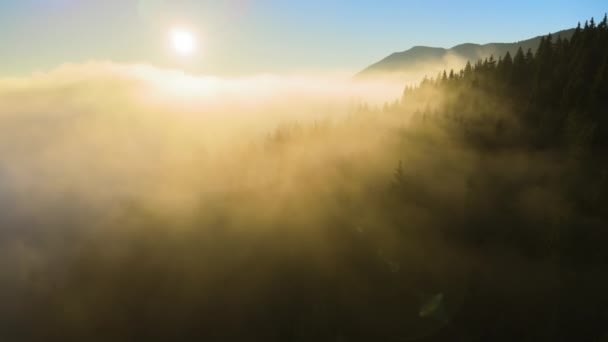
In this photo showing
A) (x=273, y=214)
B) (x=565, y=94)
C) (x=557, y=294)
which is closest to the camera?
(x=557, y=294)

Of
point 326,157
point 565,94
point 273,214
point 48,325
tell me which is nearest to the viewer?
point 565,94

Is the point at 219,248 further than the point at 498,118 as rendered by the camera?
Yes

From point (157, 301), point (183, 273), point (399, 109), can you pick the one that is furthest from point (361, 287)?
point (399, 109)

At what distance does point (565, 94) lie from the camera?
94.9 meters

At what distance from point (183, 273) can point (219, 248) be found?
20.9 meters

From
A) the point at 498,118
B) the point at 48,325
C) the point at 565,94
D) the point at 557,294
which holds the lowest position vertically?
the point at 48,325

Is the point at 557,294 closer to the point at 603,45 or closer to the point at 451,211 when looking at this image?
the point at 451,211

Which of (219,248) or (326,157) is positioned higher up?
(326,157)

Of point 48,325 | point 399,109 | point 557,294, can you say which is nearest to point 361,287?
point 557,294

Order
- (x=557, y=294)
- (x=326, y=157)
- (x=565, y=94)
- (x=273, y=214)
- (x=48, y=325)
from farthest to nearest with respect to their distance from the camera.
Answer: (x=48, y=325) → (x=326, y=157) → (x=273, y=214) → (x=565, y=94) → (x=557, y=294)

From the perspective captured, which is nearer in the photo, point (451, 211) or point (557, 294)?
point (557, 294)

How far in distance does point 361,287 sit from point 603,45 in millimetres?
105935

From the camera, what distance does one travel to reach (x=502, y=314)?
260ft

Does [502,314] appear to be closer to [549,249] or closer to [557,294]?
[557,294]
